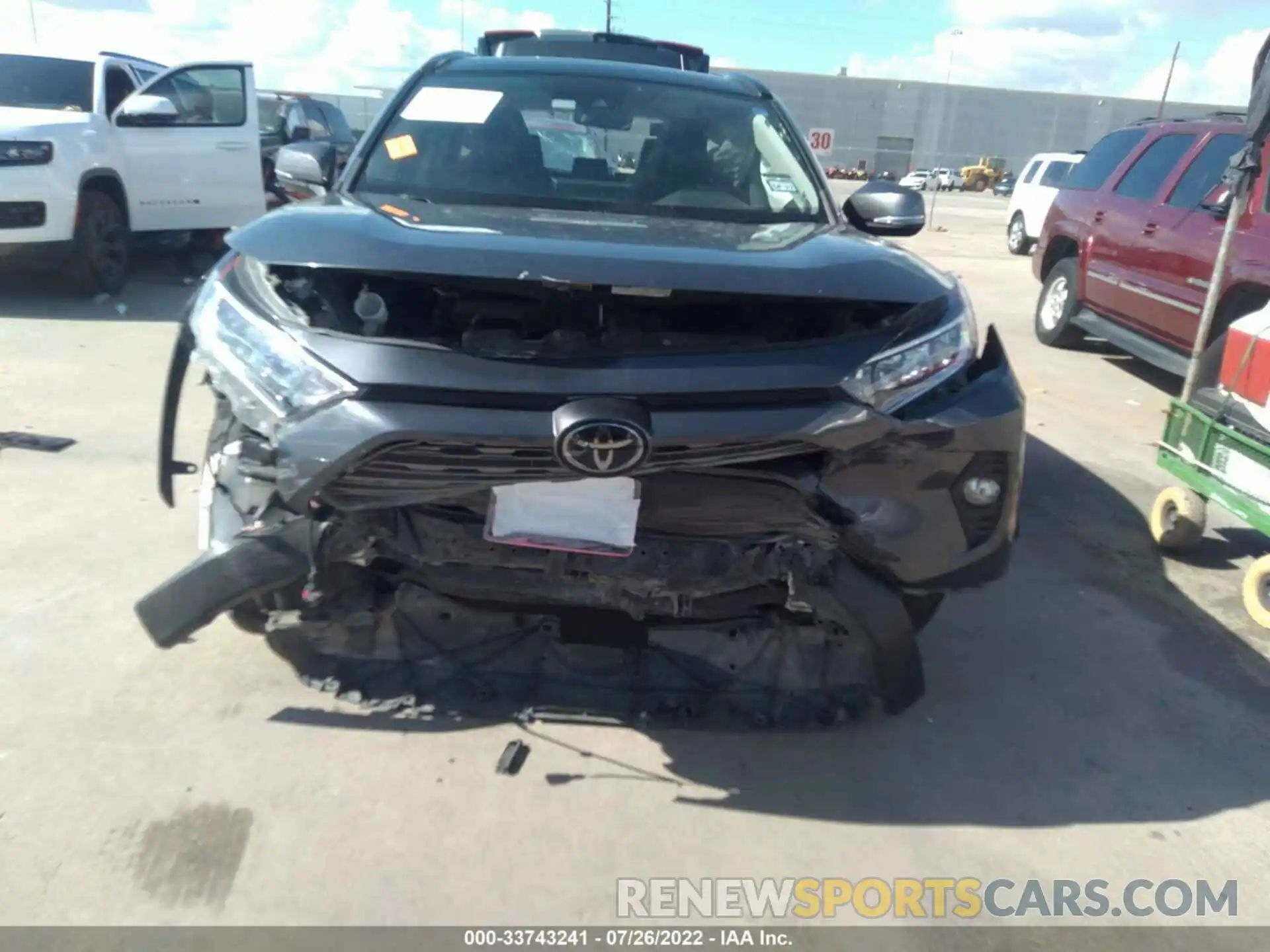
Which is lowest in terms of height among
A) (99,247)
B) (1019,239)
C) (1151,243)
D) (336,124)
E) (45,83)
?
(1019,239)

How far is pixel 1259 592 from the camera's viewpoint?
4016mm

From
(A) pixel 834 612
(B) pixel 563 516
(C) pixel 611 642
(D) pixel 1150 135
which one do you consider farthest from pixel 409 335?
(D) pixel 1150 135

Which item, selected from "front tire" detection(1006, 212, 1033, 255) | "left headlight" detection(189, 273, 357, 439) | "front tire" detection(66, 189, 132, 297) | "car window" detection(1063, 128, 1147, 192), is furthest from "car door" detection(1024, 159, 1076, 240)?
"left headlight" detection(189, 273, 357, 439)

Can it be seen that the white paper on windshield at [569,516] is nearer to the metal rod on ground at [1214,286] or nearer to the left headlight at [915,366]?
the left headlight at [915,366]

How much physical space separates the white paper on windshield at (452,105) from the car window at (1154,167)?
19.8ft

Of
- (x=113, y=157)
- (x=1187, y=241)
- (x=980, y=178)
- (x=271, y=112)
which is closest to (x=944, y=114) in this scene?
(x=980, y=178)

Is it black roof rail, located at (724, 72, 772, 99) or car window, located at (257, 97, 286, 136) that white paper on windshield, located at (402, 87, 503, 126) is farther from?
car window, located at (257, 97, 286, 136)

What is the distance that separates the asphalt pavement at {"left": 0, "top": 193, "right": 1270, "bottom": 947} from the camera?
2.38 m

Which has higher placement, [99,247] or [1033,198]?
[1033,198]

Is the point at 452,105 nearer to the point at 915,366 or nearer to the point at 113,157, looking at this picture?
the point at 915,366

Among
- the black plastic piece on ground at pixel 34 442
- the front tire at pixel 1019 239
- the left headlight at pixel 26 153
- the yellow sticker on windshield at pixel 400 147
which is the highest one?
the yellow sticker on windshield at pixel 400 147

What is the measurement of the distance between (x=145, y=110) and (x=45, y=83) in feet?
4.16

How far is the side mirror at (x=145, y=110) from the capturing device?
795 cm

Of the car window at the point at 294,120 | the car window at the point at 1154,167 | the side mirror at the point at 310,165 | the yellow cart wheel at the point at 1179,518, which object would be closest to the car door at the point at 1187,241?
the car window at the point at 1154,167
